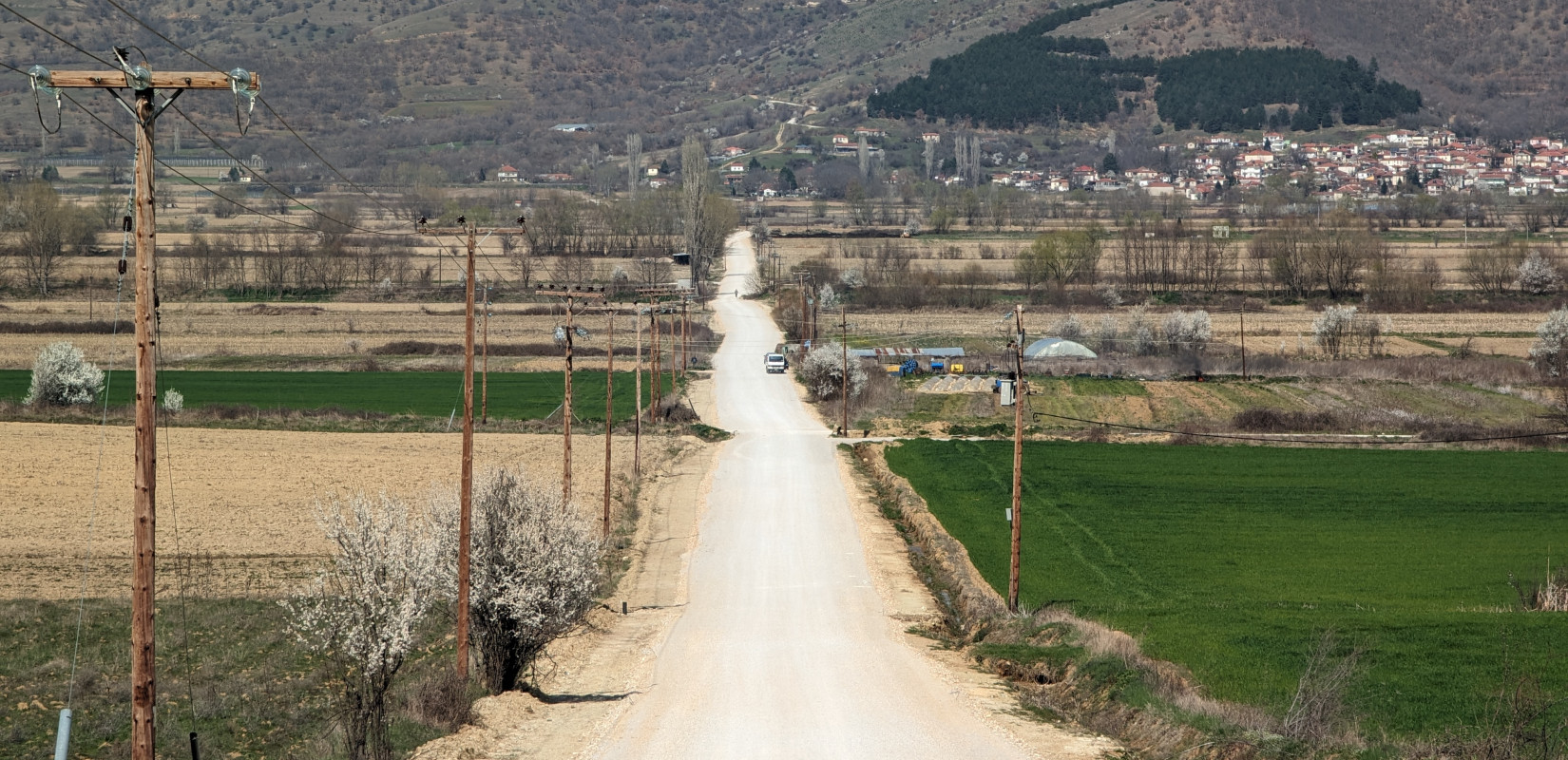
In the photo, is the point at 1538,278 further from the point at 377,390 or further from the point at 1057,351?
the point at 377,390

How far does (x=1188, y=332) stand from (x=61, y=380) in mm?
62678

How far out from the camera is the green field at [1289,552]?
24.0 metres

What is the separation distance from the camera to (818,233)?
158125 mm

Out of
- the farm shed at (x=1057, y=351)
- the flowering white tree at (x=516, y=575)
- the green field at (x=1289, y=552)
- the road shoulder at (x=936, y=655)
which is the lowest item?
the road shoulder at (x=936, y=655)

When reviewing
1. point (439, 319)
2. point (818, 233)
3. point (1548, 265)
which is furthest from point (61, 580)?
point (818, 233)

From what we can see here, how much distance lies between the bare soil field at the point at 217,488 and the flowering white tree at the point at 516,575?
2.01 m

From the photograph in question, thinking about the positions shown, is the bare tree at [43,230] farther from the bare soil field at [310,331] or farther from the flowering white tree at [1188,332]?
the flowering white tree at [1188,332]

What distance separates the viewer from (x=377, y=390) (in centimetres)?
6981

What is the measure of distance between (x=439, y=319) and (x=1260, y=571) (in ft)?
241

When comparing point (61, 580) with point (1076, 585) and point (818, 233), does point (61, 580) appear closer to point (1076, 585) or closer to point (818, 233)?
point (1076, 585)

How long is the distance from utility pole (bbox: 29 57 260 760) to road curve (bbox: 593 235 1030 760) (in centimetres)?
736

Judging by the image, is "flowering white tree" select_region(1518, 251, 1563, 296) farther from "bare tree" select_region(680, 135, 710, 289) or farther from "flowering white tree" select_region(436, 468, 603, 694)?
"flowering white tree" select_region(436, 468, 603, 694)

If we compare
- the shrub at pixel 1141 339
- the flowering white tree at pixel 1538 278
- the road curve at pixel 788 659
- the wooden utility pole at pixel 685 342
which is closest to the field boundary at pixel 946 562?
the road curve at pixel 788 659

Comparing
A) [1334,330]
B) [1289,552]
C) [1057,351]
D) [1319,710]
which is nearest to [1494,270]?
[1334,330]
